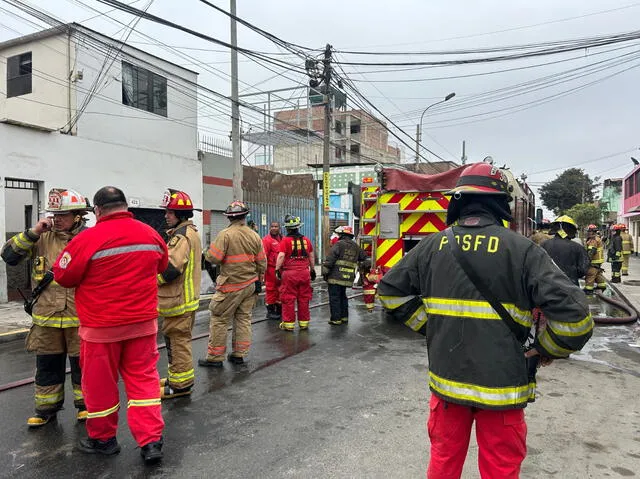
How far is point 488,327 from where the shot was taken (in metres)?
2.12

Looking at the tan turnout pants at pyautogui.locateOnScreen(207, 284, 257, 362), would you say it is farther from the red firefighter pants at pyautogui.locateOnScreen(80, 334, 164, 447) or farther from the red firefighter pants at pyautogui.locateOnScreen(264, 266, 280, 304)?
the red firefighter pants at pyautogui.locateOnScreen(264, 266, 280, 304)

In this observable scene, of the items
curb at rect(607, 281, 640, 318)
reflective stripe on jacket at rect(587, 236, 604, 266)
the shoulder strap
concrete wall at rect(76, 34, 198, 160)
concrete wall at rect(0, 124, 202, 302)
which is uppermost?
concrete wall at rect(76, 34, 198, 160)

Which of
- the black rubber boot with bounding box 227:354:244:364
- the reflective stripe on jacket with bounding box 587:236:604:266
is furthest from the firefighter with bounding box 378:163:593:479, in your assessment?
the reflective stripe on jacket with bounding box 587:236:604:266

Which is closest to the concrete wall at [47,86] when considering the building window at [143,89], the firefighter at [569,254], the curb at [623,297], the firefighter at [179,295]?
the building window at [143,89]

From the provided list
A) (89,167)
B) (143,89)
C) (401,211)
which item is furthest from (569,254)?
(143,89)

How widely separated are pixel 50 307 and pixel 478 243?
10.6 feet

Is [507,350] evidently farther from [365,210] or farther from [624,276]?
[624,276]

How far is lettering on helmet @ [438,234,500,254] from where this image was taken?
2139 mm

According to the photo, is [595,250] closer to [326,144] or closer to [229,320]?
[326,144]

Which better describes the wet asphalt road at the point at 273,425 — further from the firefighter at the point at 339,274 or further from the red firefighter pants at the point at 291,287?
the firefighter at the point at 339,274

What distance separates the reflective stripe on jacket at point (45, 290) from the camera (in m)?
3.70

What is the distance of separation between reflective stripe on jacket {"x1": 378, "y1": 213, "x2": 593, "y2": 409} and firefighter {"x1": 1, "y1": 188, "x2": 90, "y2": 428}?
2898mm

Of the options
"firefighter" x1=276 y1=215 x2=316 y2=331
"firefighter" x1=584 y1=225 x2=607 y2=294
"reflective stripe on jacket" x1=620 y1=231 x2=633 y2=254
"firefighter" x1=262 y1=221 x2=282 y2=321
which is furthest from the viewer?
"reflective stripe on jacket" x1=620 y1=231 x2=633 y2=254

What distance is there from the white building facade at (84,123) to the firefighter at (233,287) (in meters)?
7.01
